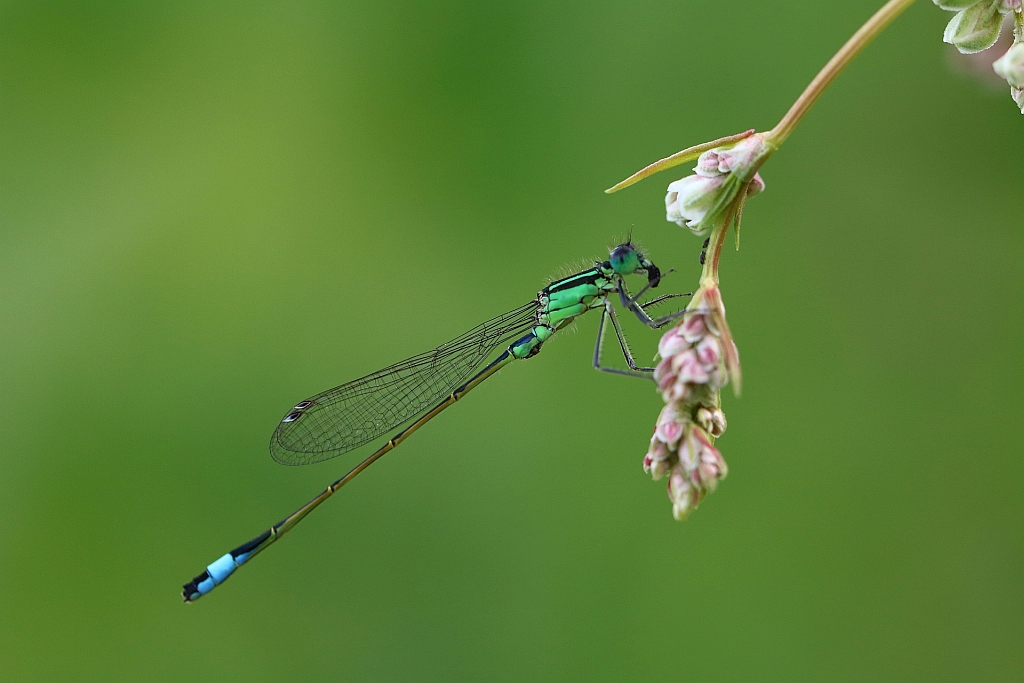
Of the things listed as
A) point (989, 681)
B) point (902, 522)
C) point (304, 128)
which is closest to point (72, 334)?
point (304, 128)

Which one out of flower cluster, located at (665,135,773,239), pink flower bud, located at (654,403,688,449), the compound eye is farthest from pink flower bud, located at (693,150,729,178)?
the compound eye

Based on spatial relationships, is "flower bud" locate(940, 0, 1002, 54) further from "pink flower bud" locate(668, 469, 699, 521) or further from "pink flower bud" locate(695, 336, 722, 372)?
"pink flower bud" locate(668, 469, 699, 521)

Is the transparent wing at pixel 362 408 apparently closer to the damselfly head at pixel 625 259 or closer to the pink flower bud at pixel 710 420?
the damselfly head at pixel 625 259

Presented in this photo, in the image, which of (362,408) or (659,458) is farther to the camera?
(362,408)

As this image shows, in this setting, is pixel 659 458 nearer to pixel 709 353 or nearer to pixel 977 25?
pixel 709 353

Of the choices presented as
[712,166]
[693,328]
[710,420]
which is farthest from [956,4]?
[710,420]

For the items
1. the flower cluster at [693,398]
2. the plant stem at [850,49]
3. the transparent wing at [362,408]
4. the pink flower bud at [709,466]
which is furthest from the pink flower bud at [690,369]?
the transparent wing at [362,408]
